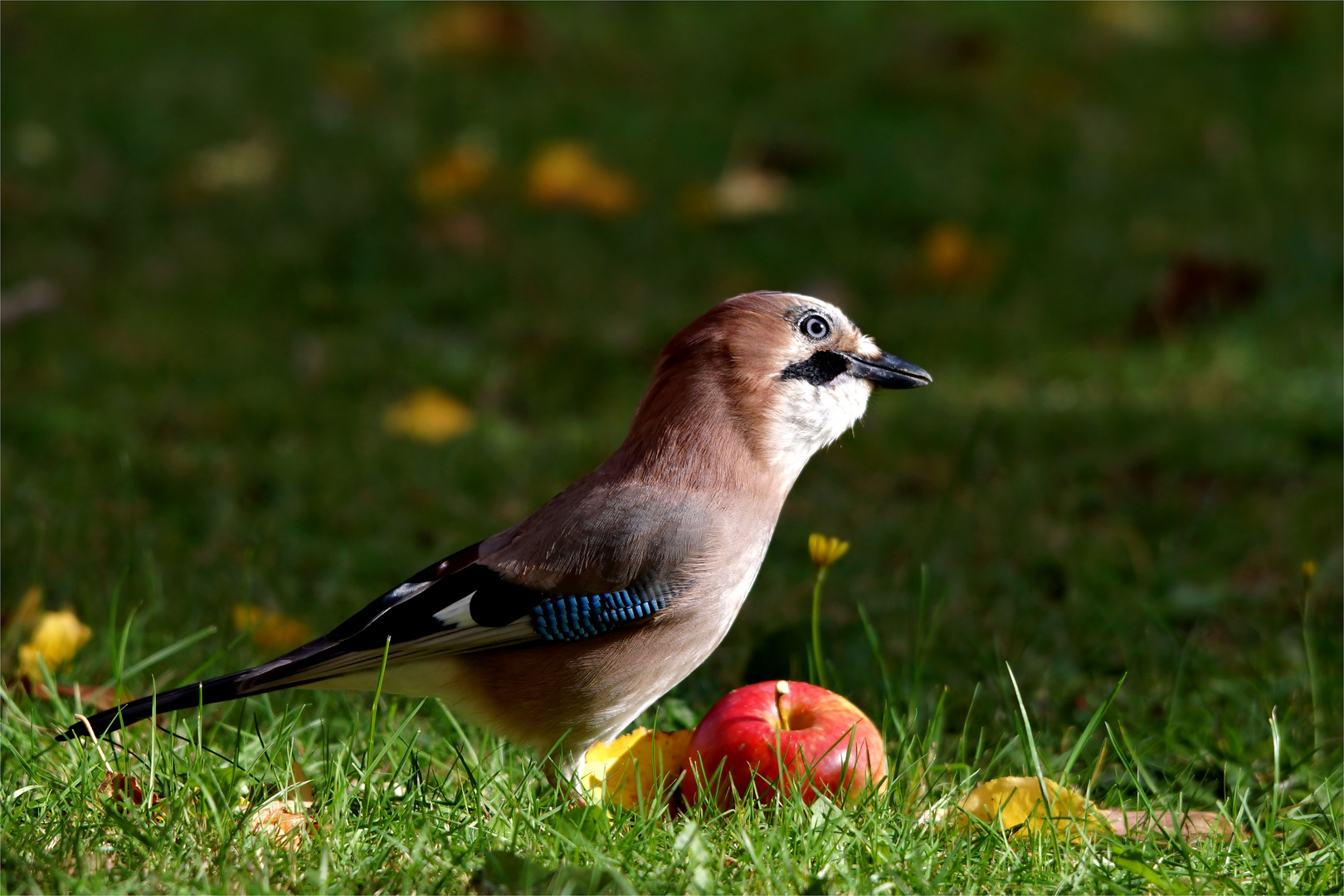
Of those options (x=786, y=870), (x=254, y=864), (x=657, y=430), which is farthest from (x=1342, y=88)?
(x=254, y=864)

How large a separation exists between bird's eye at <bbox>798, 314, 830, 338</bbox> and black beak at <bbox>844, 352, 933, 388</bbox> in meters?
0.08

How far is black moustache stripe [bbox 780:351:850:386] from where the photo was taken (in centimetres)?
350

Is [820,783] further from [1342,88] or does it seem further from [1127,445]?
[1342,88]

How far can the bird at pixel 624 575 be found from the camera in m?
3.25

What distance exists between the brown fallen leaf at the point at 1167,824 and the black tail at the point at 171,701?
1.84m

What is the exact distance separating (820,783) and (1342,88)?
6.69 m

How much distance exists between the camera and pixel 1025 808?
121 inches

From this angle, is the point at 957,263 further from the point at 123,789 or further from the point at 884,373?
the point at 123,789

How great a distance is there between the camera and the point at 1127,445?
17.9 feet

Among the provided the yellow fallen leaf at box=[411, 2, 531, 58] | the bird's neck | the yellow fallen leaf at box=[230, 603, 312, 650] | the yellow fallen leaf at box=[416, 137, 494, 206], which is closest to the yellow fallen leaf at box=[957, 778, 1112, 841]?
the bird's neck

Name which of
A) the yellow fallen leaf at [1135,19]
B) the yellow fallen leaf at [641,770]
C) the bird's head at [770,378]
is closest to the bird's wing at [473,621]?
the yellow fallen leaf at [641,770]

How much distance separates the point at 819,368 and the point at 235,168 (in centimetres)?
499

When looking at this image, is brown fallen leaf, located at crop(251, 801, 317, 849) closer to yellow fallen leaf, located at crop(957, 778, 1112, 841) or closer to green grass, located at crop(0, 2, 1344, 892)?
green grass, located at crop(0, 2, 1344, 892)

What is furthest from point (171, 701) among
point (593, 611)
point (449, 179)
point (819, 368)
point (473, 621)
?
point (449, 179)
